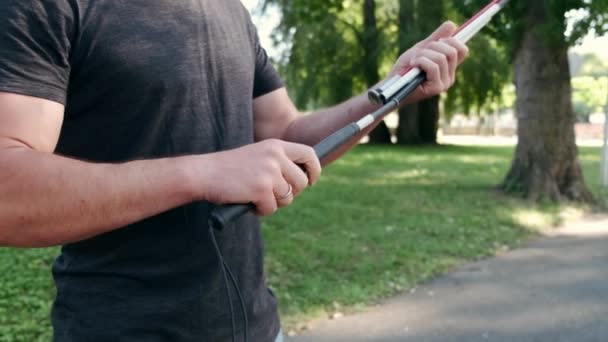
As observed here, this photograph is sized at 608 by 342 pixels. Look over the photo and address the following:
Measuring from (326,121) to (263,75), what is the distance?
0.71 ft

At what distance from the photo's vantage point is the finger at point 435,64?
155 cm

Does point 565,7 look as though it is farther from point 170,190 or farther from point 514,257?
point 170,190

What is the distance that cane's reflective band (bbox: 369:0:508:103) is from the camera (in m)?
1.43

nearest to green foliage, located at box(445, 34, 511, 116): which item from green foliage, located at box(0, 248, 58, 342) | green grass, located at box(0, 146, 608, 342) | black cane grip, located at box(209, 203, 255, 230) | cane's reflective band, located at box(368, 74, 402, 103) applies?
green grass, located at box(0, 146, 608, 342)

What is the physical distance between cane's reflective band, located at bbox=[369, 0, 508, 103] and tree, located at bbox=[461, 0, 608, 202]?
8.12m

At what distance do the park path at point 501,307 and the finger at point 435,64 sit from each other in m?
3.02

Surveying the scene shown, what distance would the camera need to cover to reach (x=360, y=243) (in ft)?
22.5

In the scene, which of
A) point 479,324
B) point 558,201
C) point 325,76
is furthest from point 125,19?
point 325,76

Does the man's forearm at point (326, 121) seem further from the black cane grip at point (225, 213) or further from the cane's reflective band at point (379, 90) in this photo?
the black cane grip at point (225, 213)

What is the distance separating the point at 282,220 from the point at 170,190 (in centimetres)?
693

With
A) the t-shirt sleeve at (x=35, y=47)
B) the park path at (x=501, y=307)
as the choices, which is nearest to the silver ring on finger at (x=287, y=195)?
the t-shirt sleeve at (x=35, y=47)

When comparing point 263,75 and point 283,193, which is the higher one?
point 263,75

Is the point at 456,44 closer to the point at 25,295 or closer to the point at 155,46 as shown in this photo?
the point at 155,46

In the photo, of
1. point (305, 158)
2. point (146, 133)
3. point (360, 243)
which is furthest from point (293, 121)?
point (360, 243)
